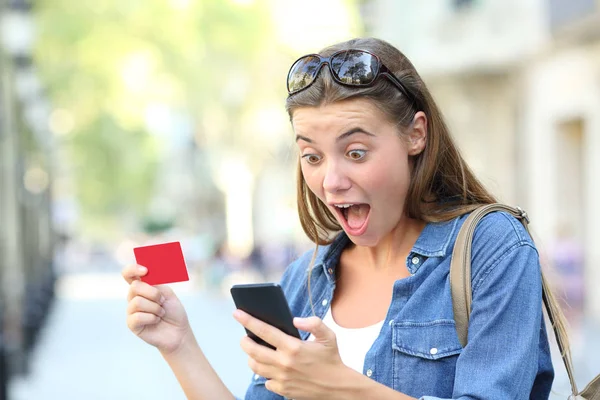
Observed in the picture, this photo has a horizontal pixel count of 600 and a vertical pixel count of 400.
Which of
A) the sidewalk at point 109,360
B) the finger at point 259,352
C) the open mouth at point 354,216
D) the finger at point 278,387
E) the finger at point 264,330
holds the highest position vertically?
Result: the open mouth at point 354,216

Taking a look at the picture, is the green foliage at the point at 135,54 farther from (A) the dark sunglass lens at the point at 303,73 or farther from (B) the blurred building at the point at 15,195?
(A) the dark sunglass lens at the point at 303,73

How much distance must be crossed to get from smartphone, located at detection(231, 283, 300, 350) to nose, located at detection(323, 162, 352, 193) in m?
0.30

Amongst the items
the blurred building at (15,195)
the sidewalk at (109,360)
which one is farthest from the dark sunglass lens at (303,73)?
the sidewalk at (109,360)

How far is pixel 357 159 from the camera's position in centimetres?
229

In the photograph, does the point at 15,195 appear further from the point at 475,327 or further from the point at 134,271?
the point at 475,327

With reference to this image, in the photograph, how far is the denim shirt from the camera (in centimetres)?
211

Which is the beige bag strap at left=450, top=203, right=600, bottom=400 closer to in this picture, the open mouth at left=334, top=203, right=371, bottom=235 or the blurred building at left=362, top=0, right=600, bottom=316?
the open mouth at left=334, top=203, right=371, bottom=235

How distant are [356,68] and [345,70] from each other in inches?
1.0

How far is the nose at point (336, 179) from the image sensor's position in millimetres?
2283

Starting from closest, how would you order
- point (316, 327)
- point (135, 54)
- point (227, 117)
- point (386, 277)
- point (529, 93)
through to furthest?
point (316, 327), point (386, 277), point (529, 93), point (135, 54), point (227, 117)

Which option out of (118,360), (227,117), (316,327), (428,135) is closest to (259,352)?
(316,327)

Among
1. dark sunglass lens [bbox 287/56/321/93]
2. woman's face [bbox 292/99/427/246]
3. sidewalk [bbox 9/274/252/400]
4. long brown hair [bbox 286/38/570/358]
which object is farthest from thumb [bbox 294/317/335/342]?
sidewalk [bbox 9/274/252/400]

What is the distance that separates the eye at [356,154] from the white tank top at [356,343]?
0.38m

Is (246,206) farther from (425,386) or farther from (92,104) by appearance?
(425,386)
